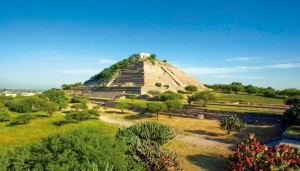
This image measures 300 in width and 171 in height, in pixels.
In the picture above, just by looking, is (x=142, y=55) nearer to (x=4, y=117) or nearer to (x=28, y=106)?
(x=28, y=106)

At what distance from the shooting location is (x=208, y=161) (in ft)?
49.3

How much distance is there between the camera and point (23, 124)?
28.0 meters

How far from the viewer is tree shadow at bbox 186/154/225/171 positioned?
13946mm

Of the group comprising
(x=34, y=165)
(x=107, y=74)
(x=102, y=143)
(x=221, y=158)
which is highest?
(x=107, y=74)

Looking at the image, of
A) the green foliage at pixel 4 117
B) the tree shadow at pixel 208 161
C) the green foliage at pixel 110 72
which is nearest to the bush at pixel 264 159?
the tree shadow at pixel 208 161

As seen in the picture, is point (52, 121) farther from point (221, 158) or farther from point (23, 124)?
point (221, 158)

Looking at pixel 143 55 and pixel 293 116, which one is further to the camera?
pixel 143 55

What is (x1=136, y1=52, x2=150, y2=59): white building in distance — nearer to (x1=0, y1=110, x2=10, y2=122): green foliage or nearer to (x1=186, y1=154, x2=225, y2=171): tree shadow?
(x1=0, y1=110, x2=10, y2=122): green foliage

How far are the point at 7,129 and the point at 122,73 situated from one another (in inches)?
2387

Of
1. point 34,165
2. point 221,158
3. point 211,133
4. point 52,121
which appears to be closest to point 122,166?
point 34,165

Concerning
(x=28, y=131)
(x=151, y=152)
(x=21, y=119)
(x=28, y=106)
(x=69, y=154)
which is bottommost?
(x=28, y=131)

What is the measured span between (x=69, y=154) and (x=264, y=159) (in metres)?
9.78

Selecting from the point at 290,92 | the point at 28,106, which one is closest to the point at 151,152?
the point at 28,106

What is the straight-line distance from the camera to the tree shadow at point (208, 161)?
1395 cm
